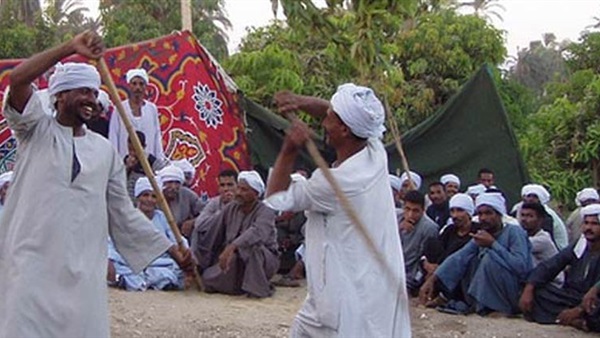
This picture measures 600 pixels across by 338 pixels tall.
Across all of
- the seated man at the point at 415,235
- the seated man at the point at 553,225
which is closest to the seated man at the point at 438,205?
the seated man at the point at 553,225

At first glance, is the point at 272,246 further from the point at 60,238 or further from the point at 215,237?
the point at 60,238

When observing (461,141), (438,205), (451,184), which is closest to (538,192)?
(438,205)

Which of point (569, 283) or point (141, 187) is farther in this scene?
point (141, 187)

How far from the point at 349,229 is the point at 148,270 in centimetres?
507

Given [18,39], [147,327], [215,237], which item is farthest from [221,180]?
[18,39]

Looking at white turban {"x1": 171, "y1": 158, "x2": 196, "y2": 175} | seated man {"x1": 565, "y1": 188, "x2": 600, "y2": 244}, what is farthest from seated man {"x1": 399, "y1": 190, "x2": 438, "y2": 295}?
white turban {"x1": 171, "y1": 158, "x2": 196, "y2": 175}

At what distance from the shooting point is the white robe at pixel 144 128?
32.4 feet

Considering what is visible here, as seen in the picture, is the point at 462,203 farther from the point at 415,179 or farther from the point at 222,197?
the point at 415,179

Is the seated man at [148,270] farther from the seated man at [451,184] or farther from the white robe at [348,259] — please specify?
the white robe at [348,259]

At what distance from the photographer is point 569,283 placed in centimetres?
836

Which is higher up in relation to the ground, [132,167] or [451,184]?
[132,167]

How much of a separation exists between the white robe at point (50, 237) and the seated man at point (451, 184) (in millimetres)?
6880

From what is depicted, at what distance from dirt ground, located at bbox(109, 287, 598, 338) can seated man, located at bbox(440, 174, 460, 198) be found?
242 centimetres

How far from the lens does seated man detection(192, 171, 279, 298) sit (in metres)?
9.37
